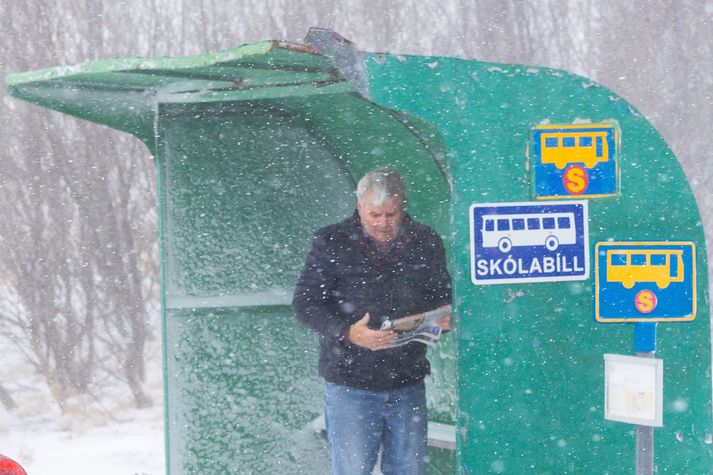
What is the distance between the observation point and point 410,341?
3615mm

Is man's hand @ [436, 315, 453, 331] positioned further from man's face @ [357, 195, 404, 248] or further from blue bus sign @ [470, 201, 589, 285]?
man's face @ [357, 195, 404, 248]

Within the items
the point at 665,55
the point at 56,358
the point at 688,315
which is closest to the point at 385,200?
the point at 688,315

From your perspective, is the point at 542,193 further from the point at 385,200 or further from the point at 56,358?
the point at 56,358

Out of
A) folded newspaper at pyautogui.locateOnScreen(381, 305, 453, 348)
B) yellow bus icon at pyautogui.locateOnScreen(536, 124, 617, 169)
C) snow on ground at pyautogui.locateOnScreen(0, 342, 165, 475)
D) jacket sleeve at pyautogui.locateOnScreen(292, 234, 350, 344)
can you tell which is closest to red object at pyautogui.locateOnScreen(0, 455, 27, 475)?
jacket sleeve at pyautogui.locateOnScreen(292, 234, 350, 344)

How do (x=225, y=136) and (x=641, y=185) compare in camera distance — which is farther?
(x=225, y=136)

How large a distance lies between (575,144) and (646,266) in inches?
22.7

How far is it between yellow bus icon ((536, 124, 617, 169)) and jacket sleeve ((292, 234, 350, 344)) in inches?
39.0

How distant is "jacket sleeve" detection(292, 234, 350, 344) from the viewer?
11.7 feet

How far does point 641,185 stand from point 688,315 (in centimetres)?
58

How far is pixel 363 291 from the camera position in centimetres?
365

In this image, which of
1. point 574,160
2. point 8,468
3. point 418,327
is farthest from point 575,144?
point 8,468

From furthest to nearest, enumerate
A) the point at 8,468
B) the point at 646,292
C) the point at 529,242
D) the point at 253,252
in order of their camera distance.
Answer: the point at 253,252
the point at 529,242
the point at 646,292
the point at 8,468

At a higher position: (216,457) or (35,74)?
(35,74)

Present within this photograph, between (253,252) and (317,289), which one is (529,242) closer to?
(317,289)
